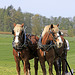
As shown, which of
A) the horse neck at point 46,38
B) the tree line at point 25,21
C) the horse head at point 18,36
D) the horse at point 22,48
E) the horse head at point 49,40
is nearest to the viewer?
the horse head at point 18,36

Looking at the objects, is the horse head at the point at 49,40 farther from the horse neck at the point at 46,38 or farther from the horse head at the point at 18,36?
the horse head at the point at 18,36

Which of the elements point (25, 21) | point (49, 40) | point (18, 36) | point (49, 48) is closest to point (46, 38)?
point (49, 40)

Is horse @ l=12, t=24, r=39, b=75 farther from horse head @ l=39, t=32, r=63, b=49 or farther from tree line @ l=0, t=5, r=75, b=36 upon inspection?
tree line @ l=0, t=5, r=75, b=36

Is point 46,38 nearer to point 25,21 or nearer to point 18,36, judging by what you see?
point 18,36

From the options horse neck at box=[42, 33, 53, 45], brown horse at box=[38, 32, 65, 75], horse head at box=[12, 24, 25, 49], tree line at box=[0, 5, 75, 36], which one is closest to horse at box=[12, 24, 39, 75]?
horse head at box=[12, 24, 25, 49]

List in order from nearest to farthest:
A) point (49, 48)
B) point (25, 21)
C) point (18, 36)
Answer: point (18, 36) < point (49, 48) < point (25, 21)

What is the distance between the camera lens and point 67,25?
126625 millimetres

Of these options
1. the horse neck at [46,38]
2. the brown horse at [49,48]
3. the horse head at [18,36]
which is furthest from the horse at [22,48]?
the horse neck at [46,38]

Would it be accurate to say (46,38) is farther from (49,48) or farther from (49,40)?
(49,48)

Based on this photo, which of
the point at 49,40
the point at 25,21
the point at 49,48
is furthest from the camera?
the point at 25,21

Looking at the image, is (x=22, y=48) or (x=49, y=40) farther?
(x=49, y=40)

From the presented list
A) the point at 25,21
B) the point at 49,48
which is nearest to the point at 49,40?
the point at 49,48

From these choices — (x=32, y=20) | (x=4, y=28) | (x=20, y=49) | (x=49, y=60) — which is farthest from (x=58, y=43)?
(x=32, y=20)

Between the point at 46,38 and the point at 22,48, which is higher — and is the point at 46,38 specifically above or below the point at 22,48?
above
